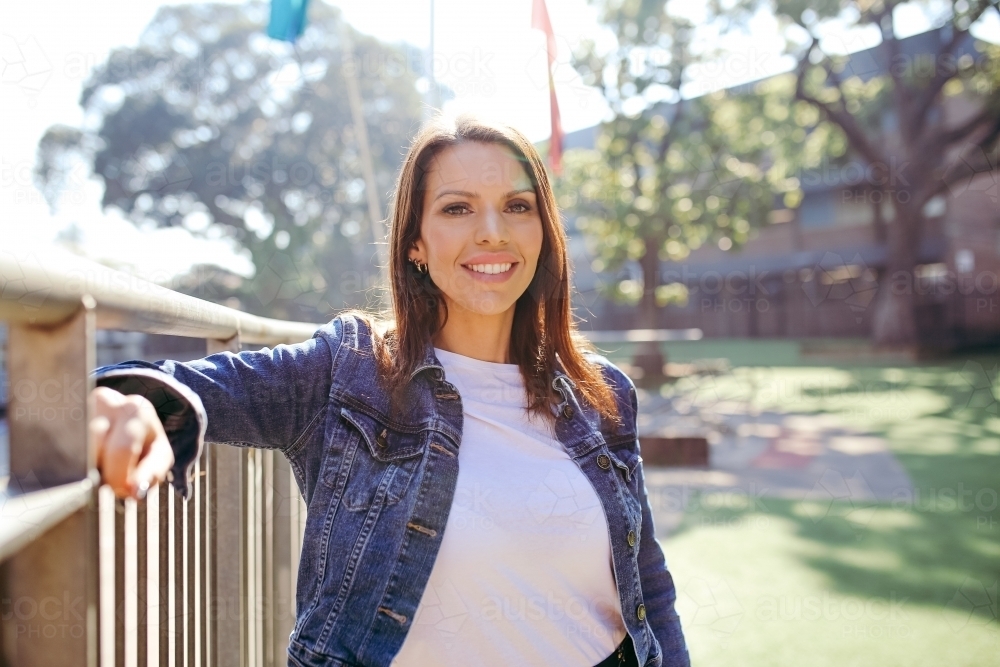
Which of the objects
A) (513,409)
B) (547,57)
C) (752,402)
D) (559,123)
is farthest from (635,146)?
(513,409)

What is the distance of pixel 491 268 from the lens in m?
1.63

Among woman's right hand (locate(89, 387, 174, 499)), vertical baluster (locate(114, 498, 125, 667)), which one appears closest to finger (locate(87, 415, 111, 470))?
woman's right hand (locate(89, 387, 174, 499))

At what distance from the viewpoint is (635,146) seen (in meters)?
14.4

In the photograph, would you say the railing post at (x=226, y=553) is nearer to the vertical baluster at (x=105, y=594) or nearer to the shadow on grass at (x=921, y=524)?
the vertical baluster at (x=105, y=594)

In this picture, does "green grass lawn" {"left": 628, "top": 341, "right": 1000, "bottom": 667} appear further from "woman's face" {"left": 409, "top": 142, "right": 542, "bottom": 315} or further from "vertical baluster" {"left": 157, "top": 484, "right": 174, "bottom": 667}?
"vertical baluster" {"left": 157, "top": 484, "right": 174, "bottom": 667}

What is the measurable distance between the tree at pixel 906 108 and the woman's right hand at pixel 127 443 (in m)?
16.3

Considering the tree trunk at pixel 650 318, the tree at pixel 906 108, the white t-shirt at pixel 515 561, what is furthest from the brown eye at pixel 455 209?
the tree at pixel 906 108

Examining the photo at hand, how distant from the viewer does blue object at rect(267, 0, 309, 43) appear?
6785mm

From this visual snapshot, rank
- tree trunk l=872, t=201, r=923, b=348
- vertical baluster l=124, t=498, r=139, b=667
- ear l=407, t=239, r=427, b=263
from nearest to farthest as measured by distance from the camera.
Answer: vertical baluster l=124, t=498, r=139, b=667, ear l=407, t=239, r=427, b=263, tree trunk l=872, t=201, r=923, b=348

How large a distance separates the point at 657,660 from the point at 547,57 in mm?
6247

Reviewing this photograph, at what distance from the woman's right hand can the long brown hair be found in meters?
0.64

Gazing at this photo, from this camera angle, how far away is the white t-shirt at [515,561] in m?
1.31

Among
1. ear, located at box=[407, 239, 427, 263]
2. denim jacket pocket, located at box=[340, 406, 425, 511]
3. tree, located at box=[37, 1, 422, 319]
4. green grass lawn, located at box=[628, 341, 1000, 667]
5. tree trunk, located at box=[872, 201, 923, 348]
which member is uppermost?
tree, located at box=[37, 1, 422, 319]

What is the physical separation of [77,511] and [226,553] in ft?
3.28
